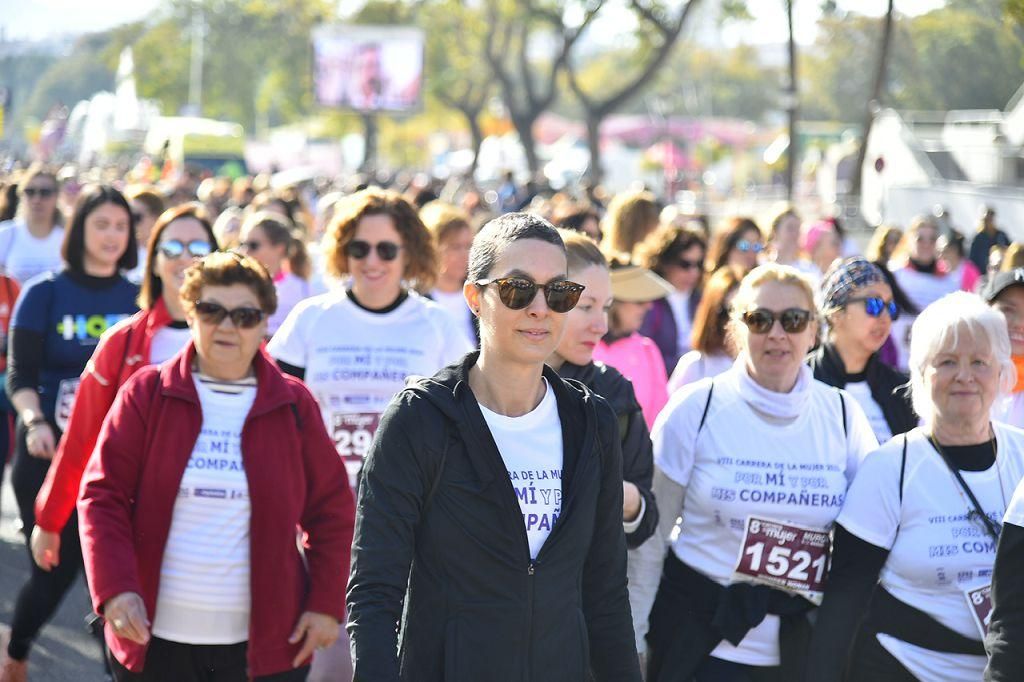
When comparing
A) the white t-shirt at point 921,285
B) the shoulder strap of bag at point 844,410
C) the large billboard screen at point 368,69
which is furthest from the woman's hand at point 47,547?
the large billboard screen at point 368,69

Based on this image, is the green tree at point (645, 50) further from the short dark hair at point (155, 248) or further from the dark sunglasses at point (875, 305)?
the dark sunglasses at point (875, 305)

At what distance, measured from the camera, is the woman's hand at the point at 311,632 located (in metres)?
4.38

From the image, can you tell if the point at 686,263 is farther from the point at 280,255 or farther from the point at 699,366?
the point at 699,366

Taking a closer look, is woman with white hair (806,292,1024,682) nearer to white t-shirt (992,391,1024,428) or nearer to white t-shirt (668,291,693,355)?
white t-shirt (992,391,1024,428)

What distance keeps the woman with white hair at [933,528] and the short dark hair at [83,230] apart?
360 cm

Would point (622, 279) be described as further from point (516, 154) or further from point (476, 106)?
point (516, 154)

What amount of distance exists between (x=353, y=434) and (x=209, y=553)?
136 cm

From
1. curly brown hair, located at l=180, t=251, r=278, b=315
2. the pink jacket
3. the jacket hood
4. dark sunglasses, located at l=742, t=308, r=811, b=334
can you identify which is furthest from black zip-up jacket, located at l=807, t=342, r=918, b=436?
the jacket hood

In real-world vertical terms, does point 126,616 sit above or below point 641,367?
below

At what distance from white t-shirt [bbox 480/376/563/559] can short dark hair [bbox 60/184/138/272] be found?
362cm

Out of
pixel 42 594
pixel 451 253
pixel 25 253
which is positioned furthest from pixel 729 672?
pixel 25 253

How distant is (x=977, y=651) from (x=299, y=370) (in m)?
2.70

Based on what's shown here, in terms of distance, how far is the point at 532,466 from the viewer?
3.28 meters

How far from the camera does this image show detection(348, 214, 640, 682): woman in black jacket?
315 centimetres
